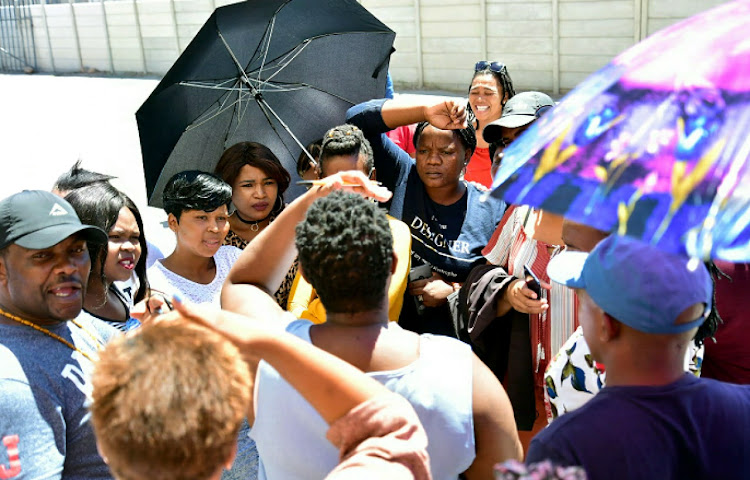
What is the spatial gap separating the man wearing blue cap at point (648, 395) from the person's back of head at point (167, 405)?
695mm

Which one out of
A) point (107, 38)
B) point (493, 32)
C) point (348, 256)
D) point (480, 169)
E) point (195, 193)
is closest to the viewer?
point (348, 256)

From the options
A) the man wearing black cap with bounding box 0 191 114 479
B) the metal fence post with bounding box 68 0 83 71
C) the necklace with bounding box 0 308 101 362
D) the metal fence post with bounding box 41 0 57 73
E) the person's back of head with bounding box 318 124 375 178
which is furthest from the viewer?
the metal fence post with bounding box 41 0 57 73

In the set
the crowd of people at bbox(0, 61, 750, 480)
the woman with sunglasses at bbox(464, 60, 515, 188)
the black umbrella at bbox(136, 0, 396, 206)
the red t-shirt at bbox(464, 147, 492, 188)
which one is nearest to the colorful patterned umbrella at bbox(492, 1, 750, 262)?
the crowd of people at bbox(0, 61, 750, 480)

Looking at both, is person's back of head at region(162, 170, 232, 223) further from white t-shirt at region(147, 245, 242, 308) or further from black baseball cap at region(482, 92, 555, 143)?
black baseball cap at region(482, 92, 555, 143)

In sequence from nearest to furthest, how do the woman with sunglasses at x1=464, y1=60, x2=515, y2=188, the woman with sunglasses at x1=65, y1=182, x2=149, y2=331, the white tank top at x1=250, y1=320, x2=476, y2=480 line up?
the white tank top at x1=250, y1=320, x2=476, y2=480
the woman with sunglasses at x1=65, y1=182, x2=149, y2=331
the woman with sunglasses at x1=464, y1=60, x2=515, y2=188

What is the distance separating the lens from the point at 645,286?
1.70 meters

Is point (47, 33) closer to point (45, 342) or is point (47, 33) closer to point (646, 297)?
point (45, 342)

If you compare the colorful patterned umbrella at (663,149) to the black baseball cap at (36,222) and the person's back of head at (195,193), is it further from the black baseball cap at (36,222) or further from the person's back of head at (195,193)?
the person's back of head at (195,193)

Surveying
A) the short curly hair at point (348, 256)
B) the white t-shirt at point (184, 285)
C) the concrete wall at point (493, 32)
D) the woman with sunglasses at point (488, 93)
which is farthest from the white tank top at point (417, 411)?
the concrete wall at point (493, 32)

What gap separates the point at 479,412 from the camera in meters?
1.81

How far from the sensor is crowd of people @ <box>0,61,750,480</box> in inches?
54.2

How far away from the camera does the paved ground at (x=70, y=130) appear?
1036 cm

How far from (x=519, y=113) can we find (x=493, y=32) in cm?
984

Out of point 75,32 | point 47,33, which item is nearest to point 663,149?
point 75,32
